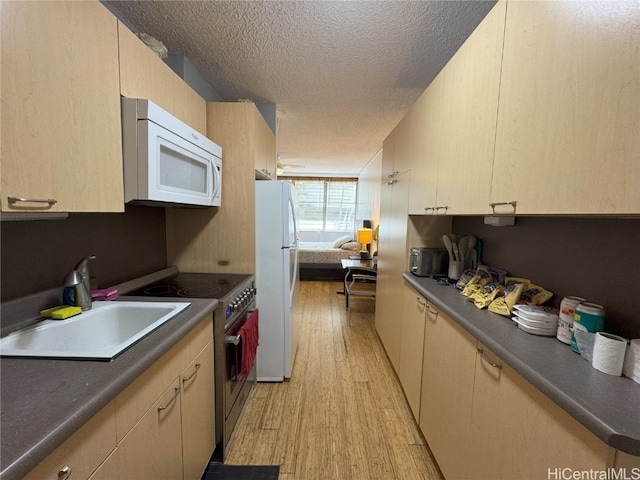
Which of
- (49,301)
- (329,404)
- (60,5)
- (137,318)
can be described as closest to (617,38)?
(60,5)

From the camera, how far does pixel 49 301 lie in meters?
1.19

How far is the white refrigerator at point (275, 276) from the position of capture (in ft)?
7.05

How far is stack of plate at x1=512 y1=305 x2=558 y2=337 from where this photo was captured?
1.08 m

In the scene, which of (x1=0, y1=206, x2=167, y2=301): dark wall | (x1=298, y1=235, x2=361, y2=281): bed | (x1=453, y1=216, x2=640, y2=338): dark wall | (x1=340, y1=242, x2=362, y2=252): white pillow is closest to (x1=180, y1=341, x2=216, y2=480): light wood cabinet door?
(x1=0, y1=206, x2=167, y2=301): dark wall

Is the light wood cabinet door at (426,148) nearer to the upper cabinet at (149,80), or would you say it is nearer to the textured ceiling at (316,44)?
the textured ceiling at (316,44)

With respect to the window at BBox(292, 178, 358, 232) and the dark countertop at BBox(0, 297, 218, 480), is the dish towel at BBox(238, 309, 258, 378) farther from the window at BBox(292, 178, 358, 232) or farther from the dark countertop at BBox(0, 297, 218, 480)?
the window at BBox(292, 178, 358, 232)

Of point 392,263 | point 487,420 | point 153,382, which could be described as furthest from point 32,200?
point 392,263

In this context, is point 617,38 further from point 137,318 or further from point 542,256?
point 137,318

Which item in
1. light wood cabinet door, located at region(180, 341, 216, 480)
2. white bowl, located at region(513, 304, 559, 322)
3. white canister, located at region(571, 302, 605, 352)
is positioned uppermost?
white canister, located at region(571, 302, 605, 352)

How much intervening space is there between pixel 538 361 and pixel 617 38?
900 millimetres

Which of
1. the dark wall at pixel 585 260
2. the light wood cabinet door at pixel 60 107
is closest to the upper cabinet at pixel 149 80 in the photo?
the light wood cabinet door at pixel 60 107

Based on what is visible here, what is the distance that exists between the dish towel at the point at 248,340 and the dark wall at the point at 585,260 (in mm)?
1614

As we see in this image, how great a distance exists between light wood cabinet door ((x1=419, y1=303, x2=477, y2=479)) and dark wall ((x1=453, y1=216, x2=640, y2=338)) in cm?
47

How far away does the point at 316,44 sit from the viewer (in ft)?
6.18
